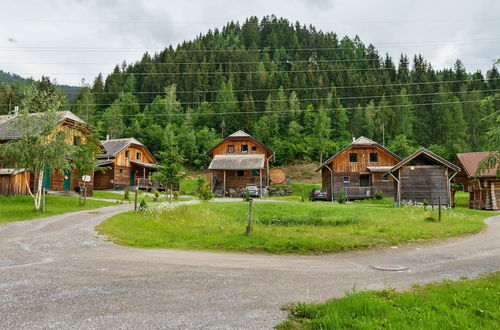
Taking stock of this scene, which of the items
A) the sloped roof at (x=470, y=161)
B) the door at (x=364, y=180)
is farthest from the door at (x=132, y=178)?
the sloped roof at (x=470, y=161)

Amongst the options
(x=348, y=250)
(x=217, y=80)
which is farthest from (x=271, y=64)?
(x=348, y=250)

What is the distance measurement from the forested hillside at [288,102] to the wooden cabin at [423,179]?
29972 millimetres

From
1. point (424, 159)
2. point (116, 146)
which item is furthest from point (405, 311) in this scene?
point (116, 146)

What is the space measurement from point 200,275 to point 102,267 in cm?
294

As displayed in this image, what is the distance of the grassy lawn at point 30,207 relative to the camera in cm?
2030

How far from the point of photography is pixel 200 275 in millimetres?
7816

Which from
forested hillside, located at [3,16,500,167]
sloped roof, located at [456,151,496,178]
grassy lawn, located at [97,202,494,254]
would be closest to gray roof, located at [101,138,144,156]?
forested hillside, located at [3,16,500,167]

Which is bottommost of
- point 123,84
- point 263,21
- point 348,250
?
point 348,250

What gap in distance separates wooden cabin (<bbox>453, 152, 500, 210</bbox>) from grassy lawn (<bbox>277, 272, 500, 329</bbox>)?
95.4ft

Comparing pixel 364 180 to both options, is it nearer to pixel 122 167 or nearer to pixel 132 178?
pixel 122 167

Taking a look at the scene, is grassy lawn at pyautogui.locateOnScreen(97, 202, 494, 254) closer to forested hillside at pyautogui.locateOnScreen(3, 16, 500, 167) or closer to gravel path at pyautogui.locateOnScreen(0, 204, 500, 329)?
gravel path at pyautogui.locateOnScreen(0, 204, 500, 329)

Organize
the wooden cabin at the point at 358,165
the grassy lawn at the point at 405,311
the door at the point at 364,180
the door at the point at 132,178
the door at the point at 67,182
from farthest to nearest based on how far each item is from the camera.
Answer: the door at the point at 132,178 → the door at the point at 364,180 → the wooden cabin at the point at 358,165 → the door at the point at 67,182 → the grassy lawn at the point at 405,311

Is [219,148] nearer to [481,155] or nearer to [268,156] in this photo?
[268,156]

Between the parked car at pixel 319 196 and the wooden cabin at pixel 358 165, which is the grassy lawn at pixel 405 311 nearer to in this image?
the parked car at pixel 319 196
